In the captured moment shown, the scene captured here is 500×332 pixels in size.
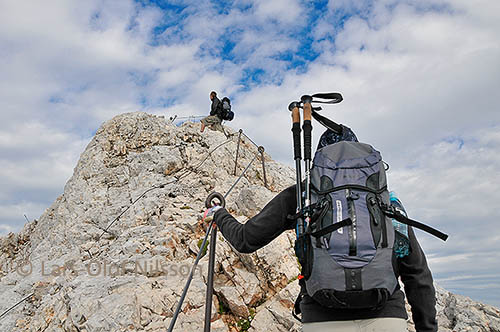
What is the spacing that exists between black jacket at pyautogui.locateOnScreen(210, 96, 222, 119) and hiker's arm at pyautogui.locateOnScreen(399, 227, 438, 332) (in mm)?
18472

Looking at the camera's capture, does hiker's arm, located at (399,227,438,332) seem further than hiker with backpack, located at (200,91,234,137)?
No

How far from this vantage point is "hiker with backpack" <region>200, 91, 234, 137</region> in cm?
2122

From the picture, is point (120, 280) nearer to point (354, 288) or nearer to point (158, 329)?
point (158, 329)

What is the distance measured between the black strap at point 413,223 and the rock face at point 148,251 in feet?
17.0

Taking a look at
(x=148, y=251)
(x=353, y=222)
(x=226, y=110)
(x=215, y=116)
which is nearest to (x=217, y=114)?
(x=215, y=116)

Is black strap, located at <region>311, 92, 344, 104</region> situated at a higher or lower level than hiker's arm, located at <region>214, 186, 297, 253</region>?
higher

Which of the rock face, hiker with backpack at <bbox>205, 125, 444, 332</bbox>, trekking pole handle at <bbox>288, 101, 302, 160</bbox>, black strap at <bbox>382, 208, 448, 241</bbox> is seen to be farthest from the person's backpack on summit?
black strap at <bbox>382, 208, 448, 241</bbox>

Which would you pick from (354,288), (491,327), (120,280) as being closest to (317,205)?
(354,288)

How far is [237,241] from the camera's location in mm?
3902

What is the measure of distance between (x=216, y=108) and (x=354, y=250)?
1914cm

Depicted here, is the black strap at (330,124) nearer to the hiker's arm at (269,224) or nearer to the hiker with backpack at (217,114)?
the hiker's arm at (269,224)

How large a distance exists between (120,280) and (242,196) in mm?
4375

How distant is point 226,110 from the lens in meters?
21.5

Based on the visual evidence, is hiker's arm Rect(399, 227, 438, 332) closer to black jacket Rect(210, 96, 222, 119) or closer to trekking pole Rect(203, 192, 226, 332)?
trekking pole Rect(203, 192, 226, 332)
